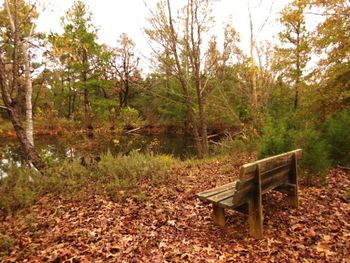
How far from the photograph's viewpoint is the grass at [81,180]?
4.50 m

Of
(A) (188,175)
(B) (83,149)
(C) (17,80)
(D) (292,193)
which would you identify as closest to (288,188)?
(D) (292,193)

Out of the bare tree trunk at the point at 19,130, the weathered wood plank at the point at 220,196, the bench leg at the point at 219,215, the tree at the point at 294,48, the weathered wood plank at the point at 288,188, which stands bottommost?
the bench leg at the point at 219,215

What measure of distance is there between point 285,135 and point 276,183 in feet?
7.49

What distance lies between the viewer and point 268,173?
337cm

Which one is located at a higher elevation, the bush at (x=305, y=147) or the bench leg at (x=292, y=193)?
the bush at (x=305, y=147)

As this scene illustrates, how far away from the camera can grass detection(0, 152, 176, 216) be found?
4.50 metres

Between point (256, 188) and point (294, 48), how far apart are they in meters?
8.54

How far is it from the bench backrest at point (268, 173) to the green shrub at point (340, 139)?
2362 mm

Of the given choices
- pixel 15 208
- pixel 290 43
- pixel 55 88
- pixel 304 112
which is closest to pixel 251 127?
pixel 304 112

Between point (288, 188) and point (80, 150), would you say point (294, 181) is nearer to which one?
point (288, 188)

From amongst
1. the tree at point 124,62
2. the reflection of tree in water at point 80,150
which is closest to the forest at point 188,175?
the reflection of tree in water at point 80,150

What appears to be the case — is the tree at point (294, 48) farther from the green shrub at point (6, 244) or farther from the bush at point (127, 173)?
the green shrub at point (6, 244)

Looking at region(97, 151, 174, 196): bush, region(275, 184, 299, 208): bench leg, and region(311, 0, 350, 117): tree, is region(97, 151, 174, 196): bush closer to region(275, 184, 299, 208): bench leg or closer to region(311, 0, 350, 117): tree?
region(275, 184, 299, 208): bench leg

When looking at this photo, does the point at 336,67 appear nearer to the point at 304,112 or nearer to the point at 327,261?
the point at 304,112
